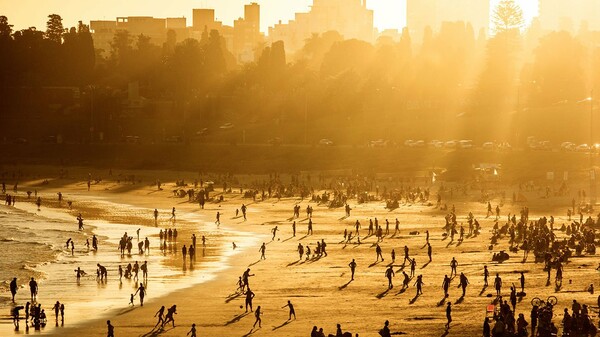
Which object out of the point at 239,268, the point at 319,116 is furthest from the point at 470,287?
the point at 319,116

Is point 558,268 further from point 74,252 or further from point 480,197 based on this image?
point 480,197

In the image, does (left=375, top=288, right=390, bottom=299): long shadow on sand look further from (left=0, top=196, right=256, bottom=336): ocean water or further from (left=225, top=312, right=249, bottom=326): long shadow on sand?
(left=0, top=196, right=256, bottom=336): ocean water

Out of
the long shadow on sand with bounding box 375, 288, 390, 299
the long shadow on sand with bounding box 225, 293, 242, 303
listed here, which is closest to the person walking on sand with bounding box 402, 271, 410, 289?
the long shadow on sand with bounding box 375, 288, 390, 299

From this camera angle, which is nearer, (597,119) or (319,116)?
(597,119)

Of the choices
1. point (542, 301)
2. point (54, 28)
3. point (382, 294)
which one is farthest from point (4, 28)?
point (542, 301)

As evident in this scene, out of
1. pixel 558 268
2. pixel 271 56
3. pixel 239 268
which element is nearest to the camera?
pixel 558 268
